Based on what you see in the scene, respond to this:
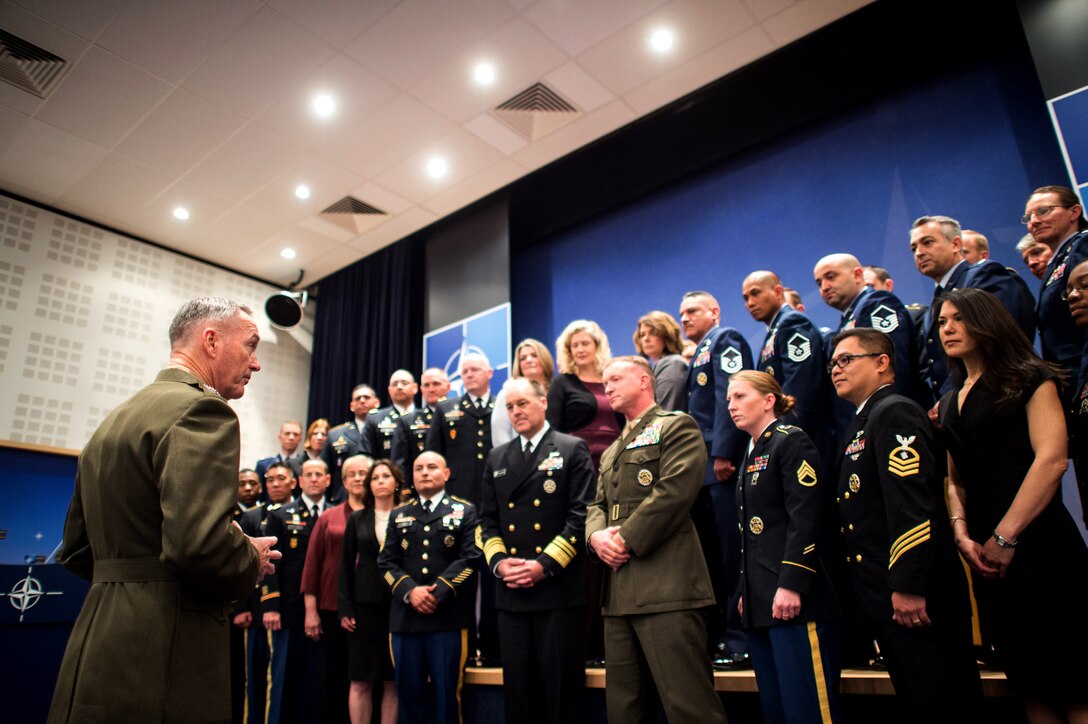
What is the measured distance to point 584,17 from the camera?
13.9 feet

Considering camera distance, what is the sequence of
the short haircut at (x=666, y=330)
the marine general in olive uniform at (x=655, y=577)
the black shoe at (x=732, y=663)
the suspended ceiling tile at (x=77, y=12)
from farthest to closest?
1. the suspended ceiling tile at (x=77, y=12)
2. the short haircut at (x=666, y=330)
3. the black shoe at (x=732, y=663)
4. the marine general in olive uniform at (x=655, y=577)

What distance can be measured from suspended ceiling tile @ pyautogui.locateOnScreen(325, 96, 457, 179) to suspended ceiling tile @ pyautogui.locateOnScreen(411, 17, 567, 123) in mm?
131

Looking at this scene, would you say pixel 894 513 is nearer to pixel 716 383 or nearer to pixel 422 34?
pixel 716 383

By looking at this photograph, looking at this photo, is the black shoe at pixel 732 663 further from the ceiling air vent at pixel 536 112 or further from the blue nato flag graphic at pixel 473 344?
the ceiling air vent at pixel 536 112

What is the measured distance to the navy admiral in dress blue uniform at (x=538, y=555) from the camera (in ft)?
7.86

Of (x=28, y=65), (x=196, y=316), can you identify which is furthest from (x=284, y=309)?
(x=196, y=316)

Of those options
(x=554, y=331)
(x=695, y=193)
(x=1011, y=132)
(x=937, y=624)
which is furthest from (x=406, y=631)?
(x=1011, y=132)

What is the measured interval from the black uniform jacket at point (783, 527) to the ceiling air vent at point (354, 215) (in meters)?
4.92

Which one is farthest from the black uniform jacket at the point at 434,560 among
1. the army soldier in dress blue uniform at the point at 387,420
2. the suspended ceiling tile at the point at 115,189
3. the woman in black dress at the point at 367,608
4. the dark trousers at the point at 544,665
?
the suspended ceiling tile at the point at 115,189

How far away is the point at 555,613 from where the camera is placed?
243 centimetres

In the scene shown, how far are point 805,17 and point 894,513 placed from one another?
3634 millimetres

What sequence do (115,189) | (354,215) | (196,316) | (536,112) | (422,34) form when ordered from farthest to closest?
(354,215) → (115,189) → (536,112) → (422,34) → (196,316)

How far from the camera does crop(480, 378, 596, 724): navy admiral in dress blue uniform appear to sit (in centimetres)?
239

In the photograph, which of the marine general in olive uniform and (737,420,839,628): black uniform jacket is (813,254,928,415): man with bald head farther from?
the marine general in olive uniform
